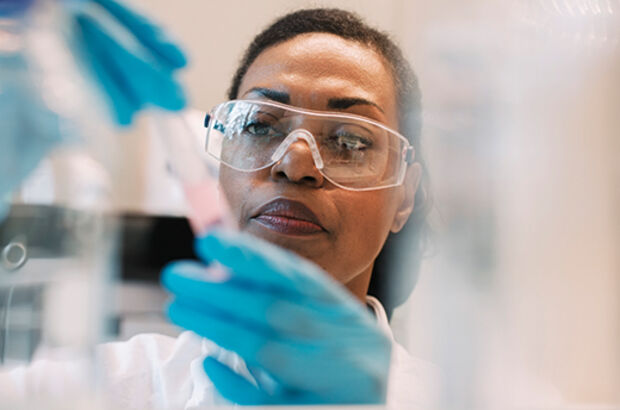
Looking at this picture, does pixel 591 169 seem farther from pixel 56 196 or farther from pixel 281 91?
pixel 56 196

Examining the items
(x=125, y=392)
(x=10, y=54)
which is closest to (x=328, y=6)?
(x=10, y=54)

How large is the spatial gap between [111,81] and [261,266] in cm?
32

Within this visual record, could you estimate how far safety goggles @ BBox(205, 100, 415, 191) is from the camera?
81 centimetres

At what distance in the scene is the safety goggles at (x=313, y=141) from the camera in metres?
0.81

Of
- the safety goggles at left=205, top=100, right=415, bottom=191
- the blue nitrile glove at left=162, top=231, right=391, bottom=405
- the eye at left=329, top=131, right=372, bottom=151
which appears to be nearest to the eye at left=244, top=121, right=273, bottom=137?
the safety goggles at left=205, top=100, right=415, bottom=191

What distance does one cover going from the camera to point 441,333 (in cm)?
72

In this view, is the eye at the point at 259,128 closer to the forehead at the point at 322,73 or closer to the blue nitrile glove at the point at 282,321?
the forehead at the point at 322,73

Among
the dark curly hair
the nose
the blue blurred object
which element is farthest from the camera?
the dark curly hair

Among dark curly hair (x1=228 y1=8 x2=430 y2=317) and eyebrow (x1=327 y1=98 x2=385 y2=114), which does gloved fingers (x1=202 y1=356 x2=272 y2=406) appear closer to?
eyebrow (x1=327 y1=98 x2=385 y2=114)

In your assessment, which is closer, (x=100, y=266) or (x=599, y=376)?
(x=100, y=266)

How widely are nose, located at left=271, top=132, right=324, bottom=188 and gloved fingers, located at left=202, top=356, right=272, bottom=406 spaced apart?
12.7 inches

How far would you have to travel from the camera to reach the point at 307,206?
81 cm

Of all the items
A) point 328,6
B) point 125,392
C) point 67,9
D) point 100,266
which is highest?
point 328,6

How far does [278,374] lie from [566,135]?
576 mm
